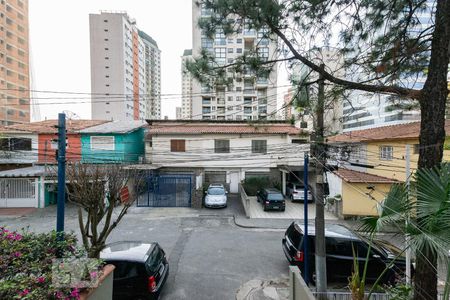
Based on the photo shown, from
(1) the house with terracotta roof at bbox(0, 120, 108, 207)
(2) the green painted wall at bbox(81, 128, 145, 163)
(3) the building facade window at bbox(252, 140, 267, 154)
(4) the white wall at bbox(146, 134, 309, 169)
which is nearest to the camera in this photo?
(1) the house with terracotta roof at bbox(0, 120, 108, 207)

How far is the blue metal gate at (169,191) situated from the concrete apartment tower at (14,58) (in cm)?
4375

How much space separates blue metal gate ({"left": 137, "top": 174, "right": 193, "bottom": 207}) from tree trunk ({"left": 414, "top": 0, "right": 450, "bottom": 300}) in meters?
15.2

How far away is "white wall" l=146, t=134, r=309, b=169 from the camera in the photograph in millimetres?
20906

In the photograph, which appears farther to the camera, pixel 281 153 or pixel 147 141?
pixel 147 141

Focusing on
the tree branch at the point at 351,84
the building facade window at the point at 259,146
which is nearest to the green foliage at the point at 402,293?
the tree branch at the point at 351,84

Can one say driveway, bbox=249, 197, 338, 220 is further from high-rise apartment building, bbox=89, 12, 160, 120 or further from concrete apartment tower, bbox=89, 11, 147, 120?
concrete apartment tower, bbox=89, 11, 147, 120

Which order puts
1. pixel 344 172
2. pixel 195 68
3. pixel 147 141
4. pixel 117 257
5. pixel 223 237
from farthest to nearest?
pixel 147 141, pixel 344 172, pixel 223 237, pixel 117 257, pixel 195 68

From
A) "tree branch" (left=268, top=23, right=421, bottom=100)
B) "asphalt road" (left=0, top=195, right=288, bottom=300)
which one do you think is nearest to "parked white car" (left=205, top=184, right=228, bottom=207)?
"asphalt road" (left=0, top=195, right=288, bottom=300)

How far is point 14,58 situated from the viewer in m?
50.7

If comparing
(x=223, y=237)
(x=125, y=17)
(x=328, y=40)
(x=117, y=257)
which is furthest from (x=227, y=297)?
(x=125, y=17)

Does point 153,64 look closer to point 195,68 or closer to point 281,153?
point 281,153

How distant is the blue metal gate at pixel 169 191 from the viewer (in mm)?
17984

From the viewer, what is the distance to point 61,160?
520 cm

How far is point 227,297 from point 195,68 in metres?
5.94
